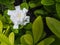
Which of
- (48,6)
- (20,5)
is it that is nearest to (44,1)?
(48,6)

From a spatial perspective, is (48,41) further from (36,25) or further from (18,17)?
(18,17)

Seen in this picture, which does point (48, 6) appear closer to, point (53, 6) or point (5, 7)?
point (53, 6)

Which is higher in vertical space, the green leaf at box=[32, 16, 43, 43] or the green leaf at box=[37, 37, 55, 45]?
the green leaf at box=[32, 16, 43, 43]

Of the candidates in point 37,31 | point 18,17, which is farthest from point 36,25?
point 18,17

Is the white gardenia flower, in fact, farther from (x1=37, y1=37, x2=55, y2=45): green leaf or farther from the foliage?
(x1=37, y1=37, x2=55, y2=45): green leaf

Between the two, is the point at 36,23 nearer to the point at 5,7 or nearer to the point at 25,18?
the point at 25,18

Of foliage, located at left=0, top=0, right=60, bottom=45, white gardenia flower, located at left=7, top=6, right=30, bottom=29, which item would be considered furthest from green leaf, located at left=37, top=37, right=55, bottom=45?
white gardenia flower, located at left=7, top=6, right=30, bottom=29

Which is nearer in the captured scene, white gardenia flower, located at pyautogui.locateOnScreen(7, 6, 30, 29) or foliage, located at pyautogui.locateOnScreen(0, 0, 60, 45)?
foliage, located at pyautogui.locateOnScreen(0, 0, 60, 45)

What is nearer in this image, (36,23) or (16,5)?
(36,23)
